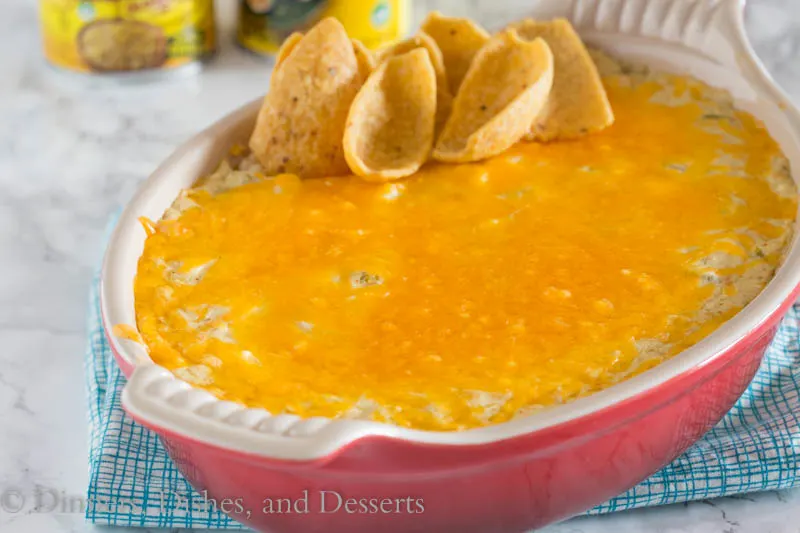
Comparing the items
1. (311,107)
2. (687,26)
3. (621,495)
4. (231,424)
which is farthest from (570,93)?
(231,424)

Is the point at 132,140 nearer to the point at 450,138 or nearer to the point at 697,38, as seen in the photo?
the point at 450,138

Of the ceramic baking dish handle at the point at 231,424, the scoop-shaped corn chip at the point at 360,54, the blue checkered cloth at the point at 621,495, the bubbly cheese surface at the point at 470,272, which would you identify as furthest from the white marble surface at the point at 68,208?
the scoop-shaped corn chip at the point at 360,54

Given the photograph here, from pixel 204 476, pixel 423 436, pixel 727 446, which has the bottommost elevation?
pixel 727 446

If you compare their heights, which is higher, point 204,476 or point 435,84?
point 435,84

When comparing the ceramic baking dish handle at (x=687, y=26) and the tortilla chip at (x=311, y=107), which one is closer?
the tortilla chip at (x=311, y=107)

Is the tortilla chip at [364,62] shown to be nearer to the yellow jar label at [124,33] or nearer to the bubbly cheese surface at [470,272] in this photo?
the bubbly cheese surface at [470,272]

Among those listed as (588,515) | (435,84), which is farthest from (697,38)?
(588,515)

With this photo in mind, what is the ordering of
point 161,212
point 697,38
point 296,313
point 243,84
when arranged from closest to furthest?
point 296,313
point 161,212
point 697,38
point 243,84

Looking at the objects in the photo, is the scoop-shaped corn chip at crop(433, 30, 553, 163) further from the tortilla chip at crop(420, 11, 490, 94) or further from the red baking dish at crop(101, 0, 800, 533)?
the red baking dish at crop(101, 0, 800, 533)
